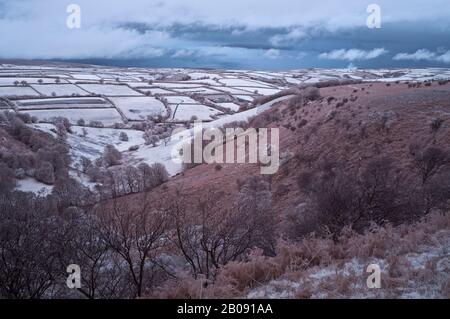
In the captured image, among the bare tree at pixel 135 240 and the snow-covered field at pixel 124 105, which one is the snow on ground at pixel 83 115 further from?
the bare tree at pixel 135 240

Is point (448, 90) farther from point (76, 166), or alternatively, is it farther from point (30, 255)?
point (76, 166)

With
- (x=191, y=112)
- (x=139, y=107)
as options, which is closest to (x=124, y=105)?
(x=139, y=107)

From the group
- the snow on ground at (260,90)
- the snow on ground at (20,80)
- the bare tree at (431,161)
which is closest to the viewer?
Answer: the bare tree at (431,161)

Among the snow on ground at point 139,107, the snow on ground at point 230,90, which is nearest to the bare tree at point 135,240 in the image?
Result: the snow on ground at point 139,107
